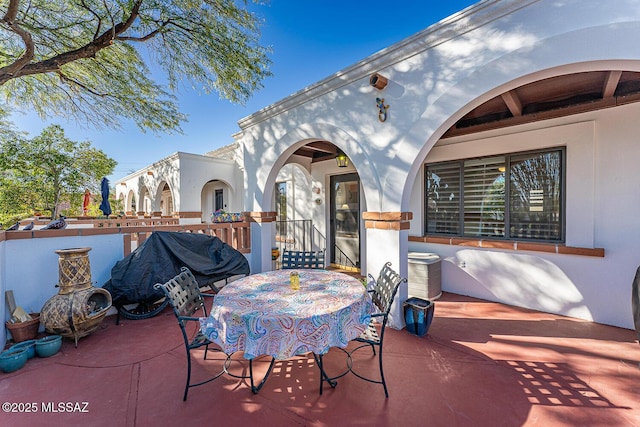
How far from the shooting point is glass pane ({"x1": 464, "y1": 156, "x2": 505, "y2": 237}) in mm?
4457

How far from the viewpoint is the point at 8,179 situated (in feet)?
32.7

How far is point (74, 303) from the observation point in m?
3.10

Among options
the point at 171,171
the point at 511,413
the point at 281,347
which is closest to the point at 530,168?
the point at 511,413

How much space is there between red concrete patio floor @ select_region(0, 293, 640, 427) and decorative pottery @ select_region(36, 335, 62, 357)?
7cm

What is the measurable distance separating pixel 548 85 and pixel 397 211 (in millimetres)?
2490

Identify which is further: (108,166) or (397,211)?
(108,166)

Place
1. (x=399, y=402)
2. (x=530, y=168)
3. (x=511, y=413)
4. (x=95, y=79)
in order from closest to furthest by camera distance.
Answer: (x=511, y=413) → (x=399, y=402) → (x=530, y=168) → (x=95, y=79)

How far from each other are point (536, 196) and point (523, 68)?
7.90 ft

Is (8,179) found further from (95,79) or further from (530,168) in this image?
(530,168)

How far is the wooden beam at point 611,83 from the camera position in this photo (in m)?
2.77

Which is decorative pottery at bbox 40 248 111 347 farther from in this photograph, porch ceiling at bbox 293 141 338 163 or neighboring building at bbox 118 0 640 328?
porch ceiling at bbox 293 141 338 163

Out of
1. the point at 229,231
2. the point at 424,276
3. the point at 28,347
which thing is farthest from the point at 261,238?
the point at 28,347

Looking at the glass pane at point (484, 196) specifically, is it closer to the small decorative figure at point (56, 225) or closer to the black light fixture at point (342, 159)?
the black light fixture at point (342, 159)

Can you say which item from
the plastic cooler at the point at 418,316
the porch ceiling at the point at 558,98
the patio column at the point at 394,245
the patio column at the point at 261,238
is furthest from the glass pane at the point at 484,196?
the patio column at the point at 261,238
